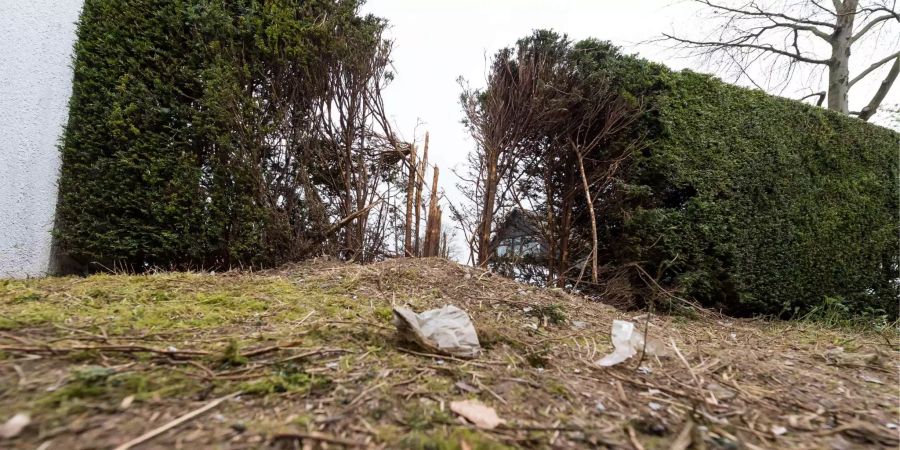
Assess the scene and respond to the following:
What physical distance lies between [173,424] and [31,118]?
4.55 meters

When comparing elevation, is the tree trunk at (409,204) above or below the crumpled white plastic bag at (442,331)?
above

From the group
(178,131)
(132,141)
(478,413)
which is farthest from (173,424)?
(132,141)

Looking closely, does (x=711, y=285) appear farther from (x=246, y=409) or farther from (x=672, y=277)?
(x=246, y=409)

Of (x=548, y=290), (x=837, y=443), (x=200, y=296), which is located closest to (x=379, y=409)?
(x=837, y=443)

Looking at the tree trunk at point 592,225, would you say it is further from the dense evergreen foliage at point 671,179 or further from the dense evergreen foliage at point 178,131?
the dense evergreen foliage at point 178,131

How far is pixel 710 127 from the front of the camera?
4535 mm

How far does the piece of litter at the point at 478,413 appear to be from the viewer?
1.22 m

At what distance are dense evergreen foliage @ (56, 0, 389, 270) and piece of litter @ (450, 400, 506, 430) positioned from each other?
3148mm

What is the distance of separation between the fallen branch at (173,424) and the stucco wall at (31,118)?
3976 mm

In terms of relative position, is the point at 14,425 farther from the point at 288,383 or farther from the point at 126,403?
the point at 288,383

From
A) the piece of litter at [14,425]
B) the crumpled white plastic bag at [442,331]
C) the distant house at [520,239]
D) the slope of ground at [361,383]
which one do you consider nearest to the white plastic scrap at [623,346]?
the slope of ground at [361,383]

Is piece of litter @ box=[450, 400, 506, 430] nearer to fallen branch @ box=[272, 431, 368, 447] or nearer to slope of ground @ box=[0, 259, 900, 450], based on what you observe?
slope of ground @ box=[0, 259, 900, 450]

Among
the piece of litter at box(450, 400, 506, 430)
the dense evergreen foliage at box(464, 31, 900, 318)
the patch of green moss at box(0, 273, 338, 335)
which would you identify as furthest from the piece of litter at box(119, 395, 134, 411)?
the dense evergreen foliage at box(464, 31, 900, 318)

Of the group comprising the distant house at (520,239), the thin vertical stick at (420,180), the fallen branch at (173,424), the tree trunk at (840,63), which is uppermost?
the tree trunk at (840,63)
